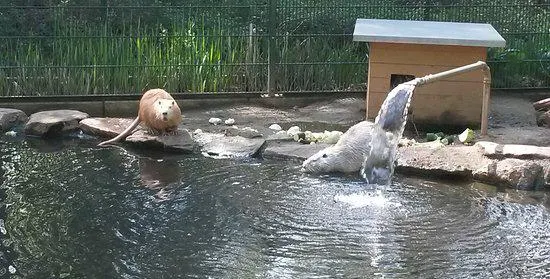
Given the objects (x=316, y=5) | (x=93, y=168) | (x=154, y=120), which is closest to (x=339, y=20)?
(x=316, y=5)

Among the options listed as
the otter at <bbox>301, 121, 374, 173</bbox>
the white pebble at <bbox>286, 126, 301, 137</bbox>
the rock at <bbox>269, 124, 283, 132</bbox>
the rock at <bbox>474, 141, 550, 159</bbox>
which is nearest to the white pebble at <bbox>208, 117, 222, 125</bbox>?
the rock at <bbox>269, 124, 283, 132</bbox>

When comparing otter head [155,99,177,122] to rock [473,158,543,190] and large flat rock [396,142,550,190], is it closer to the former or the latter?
large flat rock [396,142,550,190]

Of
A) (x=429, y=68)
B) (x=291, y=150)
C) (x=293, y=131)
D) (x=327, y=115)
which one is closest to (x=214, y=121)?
(x=293, y=131)

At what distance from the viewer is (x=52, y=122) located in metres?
8.95

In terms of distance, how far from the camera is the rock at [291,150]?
804 centimetres

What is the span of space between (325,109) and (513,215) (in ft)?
11.9

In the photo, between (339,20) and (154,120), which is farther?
(339,20)

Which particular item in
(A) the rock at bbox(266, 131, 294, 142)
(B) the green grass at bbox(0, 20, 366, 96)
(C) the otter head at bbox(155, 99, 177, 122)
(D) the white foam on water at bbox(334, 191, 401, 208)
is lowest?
(D) the white foam on water at bbox(334, 191, 401, 208)

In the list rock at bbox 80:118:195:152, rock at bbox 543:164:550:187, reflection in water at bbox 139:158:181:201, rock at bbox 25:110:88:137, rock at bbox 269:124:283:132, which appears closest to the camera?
reflection in water at bbox 139:158:181:201

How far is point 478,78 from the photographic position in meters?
8.80

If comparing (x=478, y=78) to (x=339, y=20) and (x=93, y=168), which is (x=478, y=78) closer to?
(x=339, y=20)

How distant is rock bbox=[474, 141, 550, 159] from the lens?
759cm

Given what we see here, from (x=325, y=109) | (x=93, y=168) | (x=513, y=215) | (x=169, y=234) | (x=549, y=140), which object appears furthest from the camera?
(x=325, y=109)

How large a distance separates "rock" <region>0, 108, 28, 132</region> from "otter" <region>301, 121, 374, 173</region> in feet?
10.5
